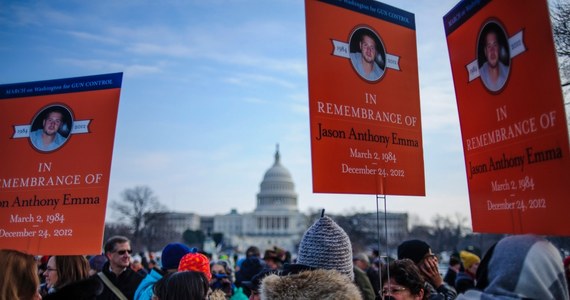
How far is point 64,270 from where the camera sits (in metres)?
4.25

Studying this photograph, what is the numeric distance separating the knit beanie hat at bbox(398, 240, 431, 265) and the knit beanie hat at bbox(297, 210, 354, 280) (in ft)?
4.40

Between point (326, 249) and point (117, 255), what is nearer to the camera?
point (326, 249)

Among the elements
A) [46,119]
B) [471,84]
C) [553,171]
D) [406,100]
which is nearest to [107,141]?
[46,119]

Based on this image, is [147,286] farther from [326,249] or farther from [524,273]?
[524,273]

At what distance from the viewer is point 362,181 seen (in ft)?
12.2

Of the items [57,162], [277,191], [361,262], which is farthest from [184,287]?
[277,191]

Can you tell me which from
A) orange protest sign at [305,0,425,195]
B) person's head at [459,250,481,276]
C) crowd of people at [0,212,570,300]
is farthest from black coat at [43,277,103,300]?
Answer: person's head at [459,250,481,276]

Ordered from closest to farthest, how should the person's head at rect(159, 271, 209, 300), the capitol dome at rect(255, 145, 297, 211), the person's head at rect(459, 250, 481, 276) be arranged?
1. the person's head at rect(159, 271, 209, 300)
2. the person's head at rect(459, 250, 481, 276)
3. the capitol dome at rect(255, 145, 297, 211)

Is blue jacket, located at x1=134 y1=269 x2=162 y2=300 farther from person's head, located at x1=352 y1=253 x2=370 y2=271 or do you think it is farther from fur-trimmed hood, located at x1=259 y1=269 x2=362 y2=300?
person's head, located at x1=352 y1=253 x2=370 y2=271

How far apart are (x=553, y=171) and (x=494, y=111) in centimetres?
60

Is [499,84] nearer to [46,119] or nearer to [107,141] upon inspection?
[107,141]

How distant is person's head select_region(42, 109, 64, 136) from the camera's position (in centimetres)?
484

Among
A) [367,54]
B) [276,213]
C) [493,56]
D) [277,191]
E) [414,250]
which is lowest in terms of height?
[414,250]

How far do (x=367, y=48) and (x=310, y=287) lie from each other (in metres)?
2.41
